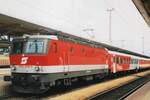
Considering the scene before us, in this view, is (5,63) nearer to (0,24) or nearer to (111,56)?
(0,24)

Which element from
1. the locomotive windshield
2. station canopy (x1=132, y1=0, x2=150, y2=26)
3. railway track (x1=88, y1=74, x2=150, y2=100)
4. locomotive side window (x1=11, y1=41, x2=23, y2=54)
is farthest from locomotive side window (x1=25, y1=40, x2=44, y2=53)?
station canopy (x1=132, y1=0, x2=150, y2=26)

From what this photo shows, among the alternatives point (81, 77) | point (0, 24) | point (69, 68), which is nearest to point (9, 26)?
point (0, 24)

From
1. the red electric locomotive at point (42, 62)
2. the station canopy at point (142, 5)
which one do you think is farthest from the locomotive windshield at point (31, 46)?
the station canopy at point (142, 5)

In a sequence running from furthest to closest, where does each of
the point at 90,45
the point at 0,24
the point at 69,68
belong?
the point at 0,24 < the point at 90,45 < the point at 69,68

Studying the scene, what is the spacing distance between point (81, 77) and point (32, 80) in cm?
678

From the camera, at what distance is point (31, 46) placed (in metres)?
16.9

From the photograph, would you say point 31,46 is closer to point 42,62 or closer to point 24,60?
point 24,60

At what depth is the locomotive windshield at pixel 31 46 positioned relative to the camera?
16.7 meters

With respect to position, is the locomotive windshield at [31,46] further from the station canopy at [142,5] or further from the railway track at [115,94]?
the station canopy at [142,5]

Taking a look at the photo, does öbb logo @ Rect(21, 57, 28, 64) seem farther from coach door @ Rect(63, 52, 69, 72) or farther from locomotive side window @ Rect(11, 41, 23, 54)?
coach door @ Rect(63, 52, 69, 72)

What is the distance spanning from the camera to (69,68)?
62.7 ft

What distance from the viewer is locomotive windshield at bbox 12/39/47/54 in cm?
1667

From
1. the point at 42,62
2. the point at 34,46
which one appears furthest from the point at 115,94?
the point at 34,46

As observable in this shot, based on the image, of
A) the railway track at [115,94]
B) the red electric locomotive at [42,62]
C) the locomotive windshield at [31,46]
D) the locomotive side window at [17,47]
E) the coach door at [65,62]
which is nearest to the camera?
the red electric locomotive at [42,62]
